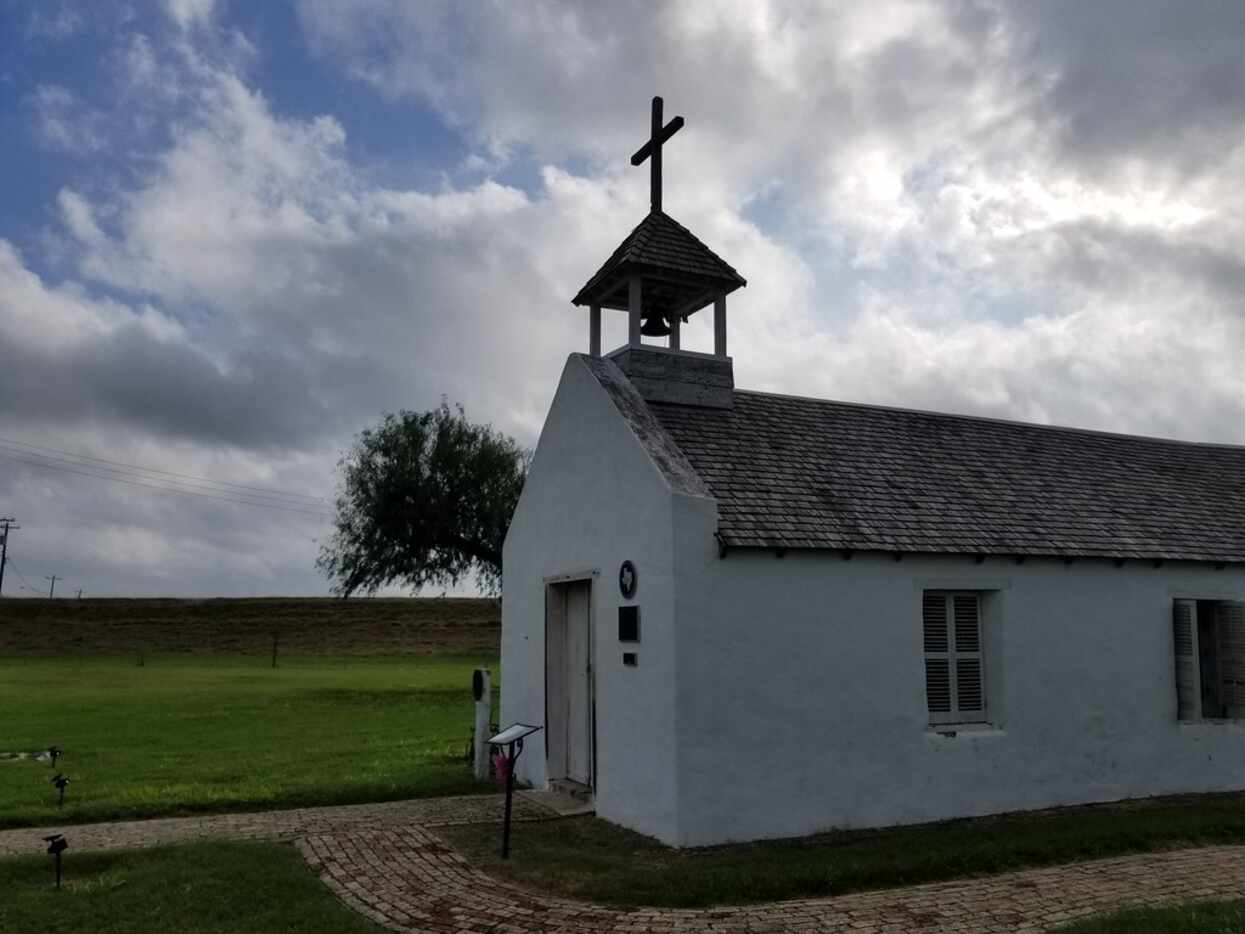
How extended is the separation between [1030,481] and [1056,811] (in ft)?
14.9

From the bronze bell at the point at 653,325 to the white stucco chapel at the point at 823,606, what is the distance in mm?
119

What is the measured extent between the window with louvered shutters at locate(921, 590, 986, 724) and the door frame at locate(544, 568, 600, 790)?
151 inches

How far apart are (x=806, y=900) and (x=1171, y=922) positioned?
2518mm

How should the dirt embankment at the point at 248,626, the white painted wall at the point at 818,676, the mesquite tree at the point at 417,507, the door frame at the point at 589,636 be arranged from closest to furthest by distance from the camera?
the white painted wall at the point at 818,676, the door frame at the point at 589,636, the mesquite tree at the point at 417,507, the dirt embankment at the point at 248,626

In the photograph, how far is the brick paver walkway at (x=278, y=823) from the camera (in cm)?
987

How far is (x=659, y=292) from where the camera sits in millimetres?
13844

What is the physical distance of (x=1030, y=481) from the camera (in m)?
14.0

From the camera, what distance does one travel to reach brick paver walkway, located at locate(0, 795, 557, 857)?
9870 millimetres

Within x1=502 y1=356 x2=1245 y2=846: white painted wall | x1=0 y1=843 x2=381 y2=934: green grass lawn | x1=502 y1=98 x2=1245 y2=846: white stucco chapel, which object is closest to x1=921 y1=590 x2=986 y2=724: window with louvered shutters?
x1=502 y1=98 x2=1245 y2=846: white stucco chapel

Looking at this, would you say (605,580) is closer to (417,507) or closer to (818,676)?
(818,676)

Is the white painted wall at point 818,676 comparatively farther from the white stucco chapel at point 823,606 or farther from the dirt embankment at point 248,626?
the dirt embankment at point 248,626

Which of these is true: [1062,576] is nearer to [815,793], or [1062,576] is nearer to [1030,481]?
[1030,481]

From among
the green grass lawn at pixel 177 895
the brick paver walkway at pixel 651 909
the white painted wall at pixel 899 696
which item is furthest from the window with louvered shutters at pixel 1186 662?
the green grass lawn at pixel 177 895

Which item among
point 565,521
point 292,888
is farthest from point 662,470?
point 292,888
